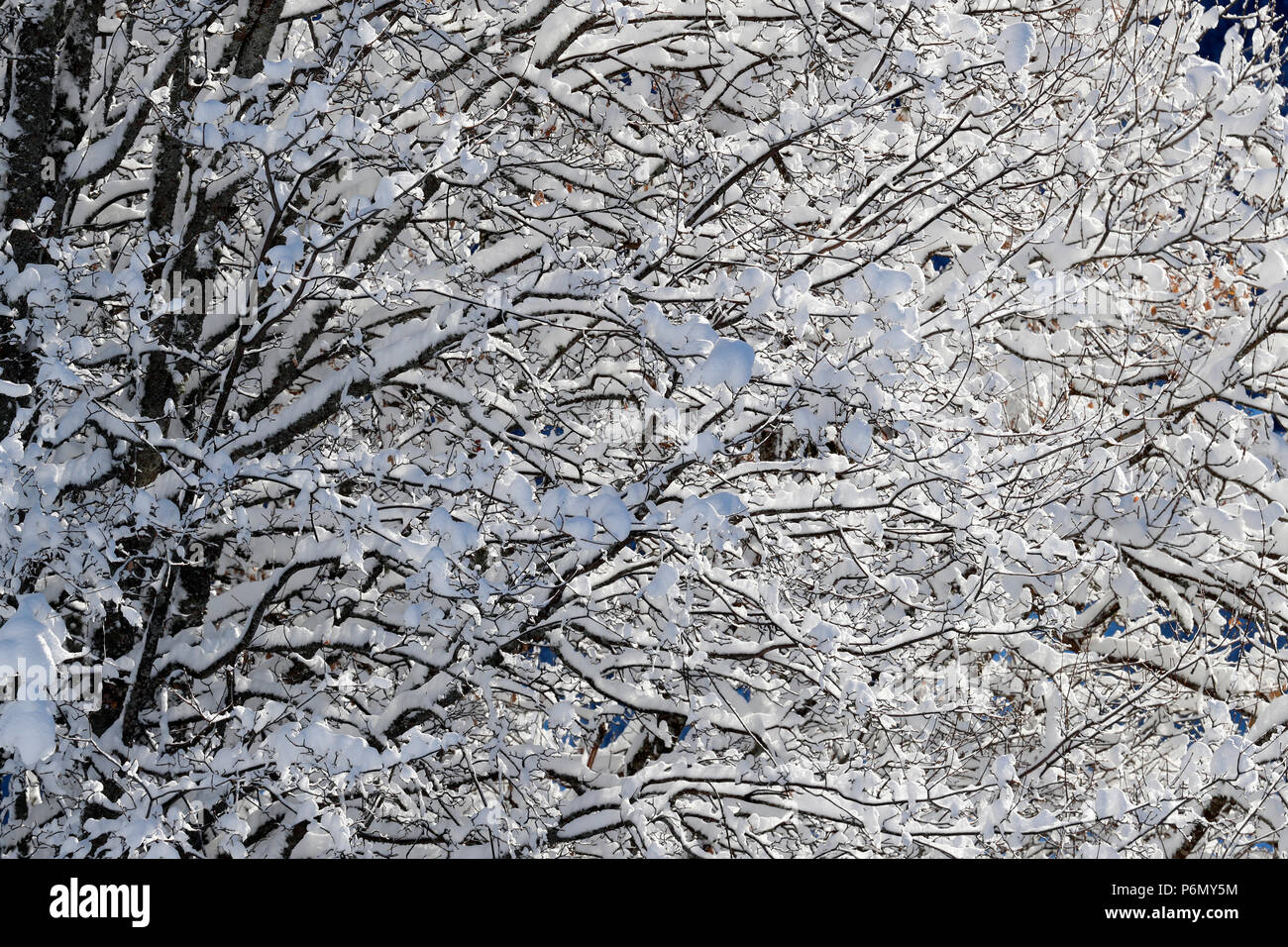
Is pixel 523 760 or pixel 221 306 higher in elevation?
pixel 221 306

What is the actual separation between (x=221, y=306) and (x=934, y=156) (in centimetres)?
319

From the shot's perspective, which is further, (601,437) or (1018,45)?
(601,437)

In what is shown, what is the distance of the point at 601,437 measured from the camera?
4.76m

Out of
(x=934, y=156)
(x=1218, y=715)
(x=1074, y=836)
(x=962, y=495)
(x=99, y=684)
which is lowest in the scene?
(x=1074, y=836)

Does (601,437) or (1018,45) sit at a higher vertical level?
(1018,45)

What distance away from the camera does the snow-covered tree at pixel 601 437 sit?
376cm

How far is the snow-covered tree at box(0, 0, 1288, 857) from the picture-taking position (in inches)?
148

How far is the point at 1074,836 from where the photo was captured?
5.03m
